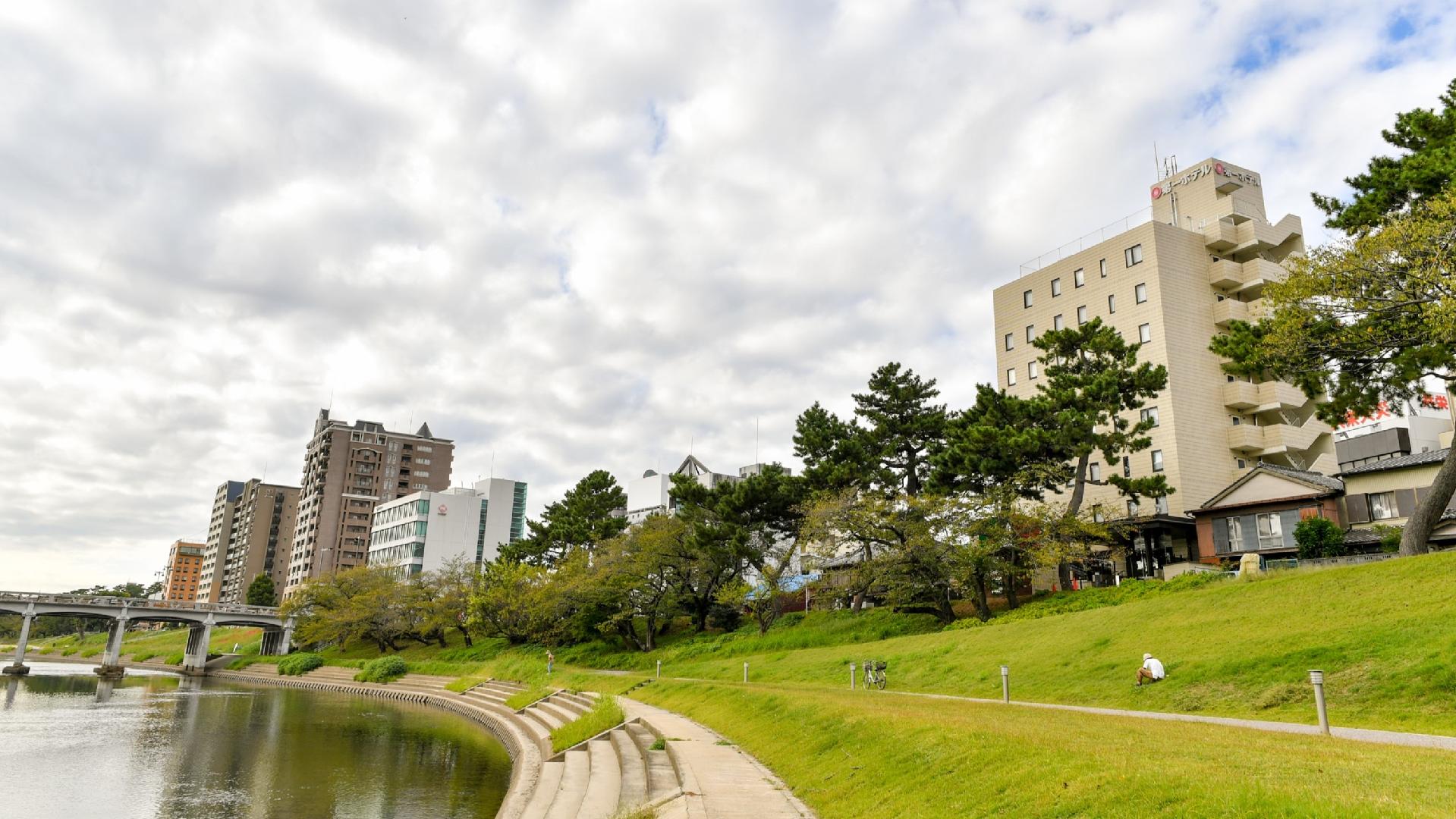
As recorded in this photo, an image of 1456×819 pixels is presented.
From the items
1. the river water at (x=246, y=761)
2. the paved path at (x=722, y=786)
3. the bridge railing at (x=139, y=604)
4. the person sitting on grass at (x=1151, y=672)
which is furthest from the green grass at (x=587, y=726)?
the bridge railing at (x=139, y=604)

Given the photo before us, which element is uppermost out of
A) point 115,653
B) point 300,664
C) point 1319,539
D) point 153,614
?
point 1319,539

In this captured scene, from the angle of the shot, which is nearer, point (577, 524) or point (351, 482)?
point (577, 524)

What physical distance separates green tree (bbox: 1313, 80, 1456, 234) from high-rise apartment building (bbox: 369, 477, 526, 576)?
105m

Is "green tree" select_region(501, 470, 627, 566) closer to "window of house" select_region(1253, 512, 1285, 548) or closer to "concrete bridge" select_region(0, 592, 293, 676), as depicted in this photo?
"concrete bridge" select_region(0, 592, 293, 676)

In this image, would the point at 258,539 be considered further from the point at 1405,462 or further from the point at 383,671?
the point at 1405,462

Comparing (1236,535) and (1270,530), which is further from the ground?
(1270,530)

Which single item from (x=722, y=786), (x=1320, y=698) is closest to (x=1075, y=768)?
(x=1320, y=698)

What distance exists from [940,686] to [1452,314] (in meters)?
18.6

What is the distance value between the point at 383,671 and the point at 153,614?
4935cm

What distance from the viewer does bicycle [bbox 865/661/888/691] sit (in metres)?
29.9

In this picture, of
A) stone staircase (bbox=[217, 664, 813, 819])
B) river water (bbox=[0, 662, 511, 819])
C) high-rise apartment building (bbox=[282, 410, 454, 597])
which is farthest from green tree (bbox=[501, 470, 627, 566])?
high-rise apartment building (bbox=[282, 410, 454, 597])

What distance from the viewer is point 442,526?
409 ft

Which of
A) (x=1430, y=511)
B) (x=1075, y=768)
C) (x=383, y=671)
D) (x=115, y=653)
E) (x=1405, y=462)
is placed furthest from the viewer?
(x=115, y=653)

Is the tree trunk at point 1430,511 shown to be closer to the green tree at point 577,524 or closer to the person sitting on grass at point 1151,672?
the person sitting on grass at point 1151,672
